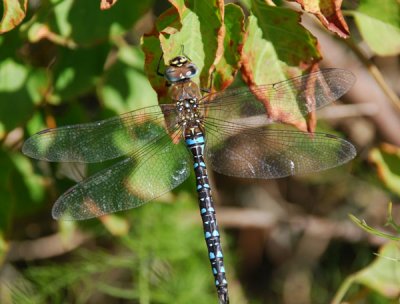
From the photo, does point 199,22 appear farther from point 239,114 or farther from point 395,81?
point 395,81

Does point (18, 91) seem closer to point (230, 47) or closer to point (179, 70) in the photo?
point (179, 70)

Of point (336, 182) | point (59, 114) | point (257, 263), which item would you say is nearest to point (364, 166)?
point (336, 182)

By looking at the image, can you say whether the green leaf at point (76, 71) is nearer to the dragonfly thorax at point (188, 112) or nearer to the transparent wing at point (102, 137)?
the transparent wing at point (102, 137)

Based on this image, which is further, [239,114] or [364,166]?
[364,166]

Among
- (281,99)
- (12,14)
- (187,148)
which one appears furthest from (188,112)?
(12,14)

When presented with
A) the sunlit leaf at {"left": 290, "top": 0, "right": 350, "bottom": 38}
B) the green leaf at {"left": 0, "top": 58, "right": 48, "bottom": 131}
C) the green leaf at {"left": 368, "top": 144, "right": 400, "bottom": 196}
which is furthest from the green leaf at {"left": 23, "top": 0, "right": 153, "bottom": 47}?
the green leaf at {"left": 368, "top": 144, "right": 400, "bottom": 196}

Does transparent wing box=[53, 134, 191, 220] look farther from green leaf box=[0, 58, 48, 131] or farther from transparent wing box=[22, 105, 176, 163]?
green leaf box=[0, 58, 48, 131]
